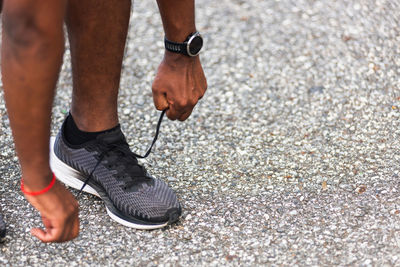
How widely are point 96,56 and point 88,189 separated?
533 mm

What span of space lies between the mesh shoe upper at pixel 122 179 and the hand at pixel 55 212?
0.44m

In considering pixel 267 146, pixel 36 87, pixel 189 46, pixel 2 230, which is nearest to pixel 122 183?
pixel 2 230

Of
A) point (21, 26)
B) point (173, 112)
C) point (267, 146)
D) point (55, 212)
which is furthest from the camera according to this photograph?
point (267, 146)

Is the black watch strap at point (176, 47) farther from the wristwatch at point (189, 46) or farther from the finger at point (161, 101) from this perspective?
the finger at point (161, 101)

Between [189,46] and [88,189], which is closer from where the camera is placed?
[189,46]

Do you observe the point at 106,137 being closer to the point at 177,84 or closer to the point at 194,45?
the point at 177,84

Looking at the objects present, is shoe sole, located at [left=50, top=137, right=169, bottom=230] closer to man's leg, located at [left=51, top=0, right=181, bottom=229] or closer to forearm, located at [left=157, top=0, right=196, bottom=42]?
man's leg, located at [left=51, top=0, right=181, bottom=229]

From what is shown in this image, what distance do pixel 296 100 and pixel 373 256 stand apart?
1180 mm

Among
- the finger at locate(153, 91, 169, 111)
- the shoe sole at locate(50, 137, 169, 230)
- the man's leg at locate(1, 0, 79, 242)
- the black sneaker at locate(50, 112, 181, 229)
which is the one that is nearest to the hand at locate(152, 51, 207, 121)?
the finger at locate(153, 91, 169, 111)

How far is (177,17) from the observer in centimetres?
191

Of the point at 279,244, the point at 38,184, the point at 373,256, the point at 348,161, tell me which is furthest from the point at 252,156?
the point at 38,184

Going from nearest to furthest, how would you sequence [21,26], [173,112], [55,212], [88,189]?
[21,26]
[55,212]
[173,112]
[88,189]

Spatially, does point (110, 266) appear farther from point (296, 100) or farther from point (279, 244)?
point (296, 100)

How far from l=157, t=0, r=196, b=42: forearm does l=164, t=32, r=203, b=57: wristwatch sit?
2 centimetres
